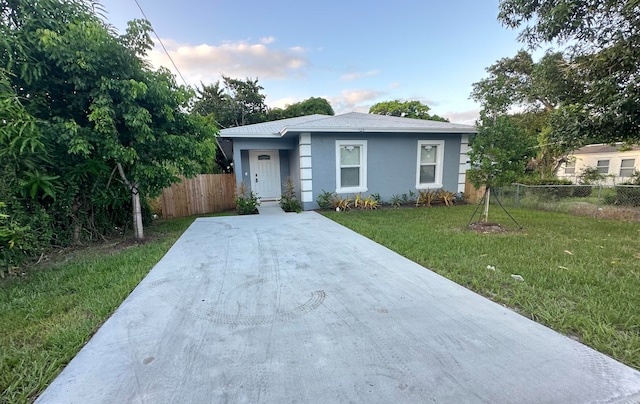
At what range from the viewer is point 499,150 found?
5.27 metres

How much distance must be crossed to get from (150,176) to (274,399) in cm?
494

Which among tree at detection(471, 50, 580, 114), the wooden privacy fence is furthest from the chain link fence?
the wooden privacy fence

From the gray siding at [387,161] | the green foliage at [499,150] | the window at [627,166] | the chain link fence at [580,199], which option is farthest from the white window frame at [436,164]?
the window at [627,166]

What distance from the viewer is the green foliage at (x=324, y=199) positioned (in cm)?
856

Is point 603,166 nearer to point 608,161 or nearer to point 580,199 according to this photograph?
point 608,161

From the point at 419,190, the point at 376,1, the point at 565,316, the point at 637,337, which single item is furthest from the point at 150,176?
the point at 376,1

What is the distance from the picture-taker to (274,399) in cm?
151

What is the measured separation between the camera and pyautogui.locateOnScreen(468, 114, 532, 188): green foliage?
5.21 meters

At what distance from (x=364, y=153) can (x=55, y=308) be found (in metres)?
7.90

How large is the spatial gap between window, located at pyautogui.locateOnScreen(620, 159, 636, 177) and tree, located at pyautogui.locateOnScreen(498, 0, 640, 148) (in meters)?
18.1

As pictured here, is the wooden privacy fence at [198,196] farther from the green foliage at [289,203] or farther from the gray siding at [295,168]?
the green foliage at [289,203]

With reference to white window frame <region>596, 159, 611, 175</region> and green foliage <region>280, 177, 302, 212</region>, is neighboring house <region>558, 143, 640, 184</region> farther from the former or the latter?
green foliage <region>280, 177, 302, 212</region>

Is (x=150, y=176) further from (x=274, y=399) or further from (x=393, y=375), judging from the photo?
(x=393, y=375)

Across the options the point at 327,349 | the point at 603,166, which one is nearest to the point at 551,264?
the point at 327,349
